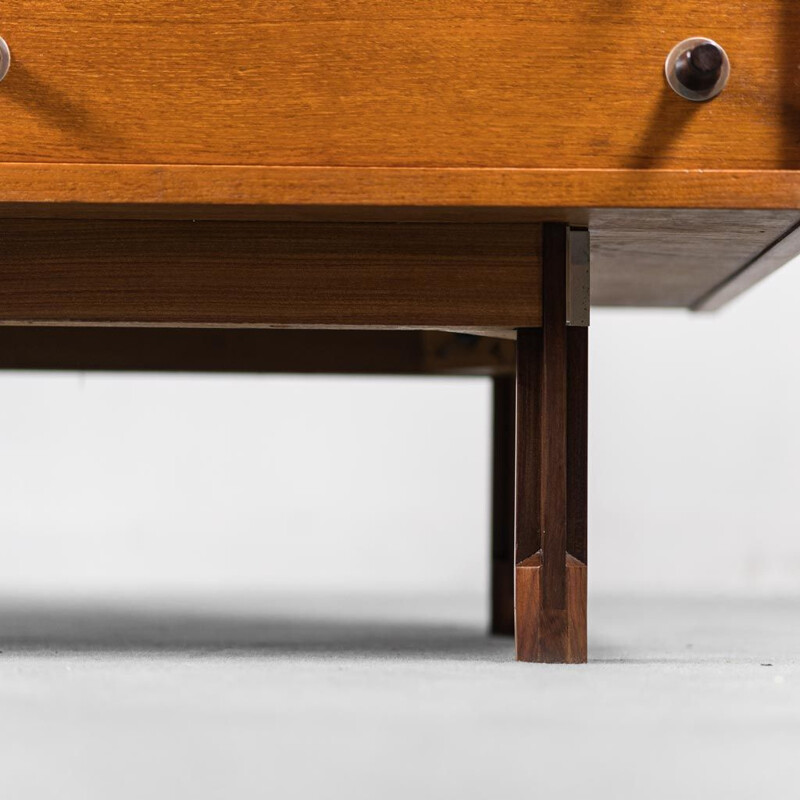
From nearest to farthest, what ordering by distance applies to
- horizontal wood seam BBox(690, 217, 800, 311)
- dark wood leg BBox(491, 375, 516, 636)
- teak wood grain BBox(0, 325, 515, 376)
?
horizontal wood seam BBox(690, 217, 800, 311)
teak wood grain BBox(0, 325, 515, 376)
dark wood leg BBox(491, 375, 516, 636)

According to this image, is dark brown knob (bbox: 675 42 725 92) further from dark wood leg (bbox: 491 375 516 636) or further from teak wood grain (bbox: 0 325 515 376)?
dark wood leg (bbox: 491 375 516 636)

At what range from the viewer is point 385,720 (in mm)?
683

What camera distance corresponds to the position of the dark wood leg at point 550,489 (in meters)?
0.96

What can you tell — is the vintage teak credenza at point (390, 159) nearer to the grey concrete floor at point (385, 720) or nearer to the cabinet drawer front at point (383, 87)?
the cabinet drawer front at point (383, 87)

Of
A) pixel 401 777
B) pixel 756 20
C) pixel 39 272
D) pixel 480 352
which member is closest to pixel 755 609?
pixel 480 352

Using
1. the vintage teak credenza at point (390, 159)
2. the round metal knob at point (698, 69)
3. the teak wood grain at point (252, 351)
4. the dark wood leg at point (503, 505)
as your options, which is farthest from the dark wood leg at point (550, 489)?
the dark wood leg at point (503, 505)

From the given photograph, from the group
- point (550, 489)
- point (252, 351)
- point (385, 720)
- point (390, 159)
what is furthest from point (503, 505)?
point (385, 720)

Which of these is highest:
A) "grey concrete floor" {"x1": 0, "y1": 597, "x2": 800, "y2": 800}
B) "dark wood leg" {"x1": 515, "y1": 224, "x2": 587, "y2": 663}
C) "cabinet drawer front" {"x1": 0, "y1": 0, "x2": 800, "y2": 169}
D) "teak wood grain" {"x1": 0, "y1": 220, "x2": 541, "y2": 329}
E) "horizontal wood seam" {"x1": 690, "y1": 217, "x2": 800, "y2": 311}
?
"cabinet drawer front" {"x1": 0, "y1": 0, "x2": 800, "y2": 169}

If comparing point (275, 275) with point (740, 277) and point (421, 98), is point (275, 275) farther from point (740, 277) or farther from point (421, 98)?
point (740, 277)

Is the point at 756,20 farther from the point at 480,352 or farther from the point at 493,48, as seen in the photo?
the point at 480,352

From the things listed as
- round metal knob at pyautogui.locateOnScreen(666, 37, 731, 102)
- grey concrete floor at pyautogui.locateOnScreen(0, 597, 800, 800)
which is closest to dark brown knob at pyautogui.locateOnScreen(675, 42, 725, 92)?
round metal knob at pyautogui.locateOnScreen(666, 37, 731, 102)

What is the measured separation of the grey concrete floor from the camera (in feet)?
1.86

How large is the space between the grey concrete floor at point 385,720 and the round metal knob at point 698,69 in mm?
373

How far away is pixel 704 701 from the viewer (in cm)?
77
